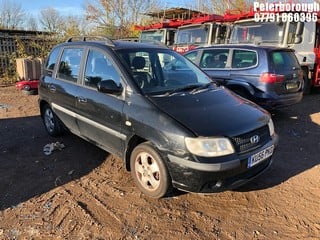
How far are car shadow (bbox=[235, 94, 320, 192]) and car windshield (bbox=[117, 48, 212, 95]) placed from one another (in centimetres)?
148

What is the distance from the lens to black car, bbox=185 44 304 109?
6578 mm

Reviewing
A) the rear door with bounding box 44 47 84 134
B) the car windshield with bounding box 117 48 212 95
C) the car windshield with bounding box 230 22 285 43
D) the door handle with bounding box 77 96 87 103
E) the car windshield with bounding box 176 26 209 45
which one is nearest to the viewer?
the car windshield with bounding box 117 48 212 95

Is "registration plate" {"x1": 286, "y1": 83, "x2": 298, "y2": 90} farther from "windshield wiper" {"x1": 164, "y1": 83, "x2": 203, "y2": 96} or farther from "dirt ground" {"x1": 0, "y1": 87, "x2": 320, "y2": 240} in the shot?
"windshield wiper" {"x1": 164, "y1": 83, "x2": 203, "y2": 96}

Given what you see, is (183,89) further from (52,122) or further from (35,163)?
(52,122)

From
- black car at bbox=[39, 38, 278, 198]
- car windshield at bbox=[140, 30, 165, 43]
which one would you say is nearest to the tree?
car windshield at bbox=[140, 30, 165, 43]

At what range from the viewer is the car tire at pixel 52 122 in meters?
5.60

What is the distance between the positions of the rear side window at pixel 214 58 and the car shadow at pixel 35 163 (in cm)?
377

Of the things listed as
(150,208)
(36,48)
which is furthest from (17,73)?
(150,208)

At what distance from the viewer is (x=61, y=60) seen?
5.39 metres

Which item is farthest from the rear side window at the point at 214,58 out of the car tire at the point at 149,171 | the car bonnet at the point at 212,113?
the car tire at the point at 149,171

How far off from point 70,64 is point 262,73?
3.77 metres

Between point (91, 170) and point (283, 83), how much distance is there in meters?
4.32

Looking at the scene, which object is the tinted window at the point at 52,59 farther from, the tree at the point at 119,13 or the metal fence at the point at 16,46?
the tree at the point at 119,13

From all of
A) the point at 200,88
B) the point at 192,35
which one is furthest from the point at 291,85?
the point at 192,35
